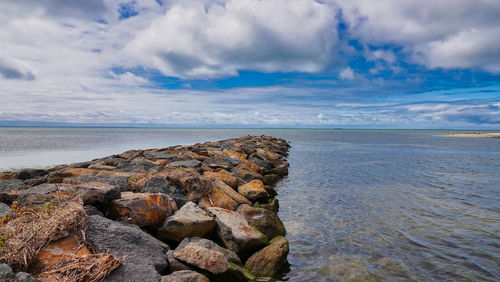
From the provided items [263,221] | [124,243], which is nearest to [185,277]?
[124,243]

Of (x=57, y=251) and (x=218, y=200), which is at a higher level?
(x=57, y=251)

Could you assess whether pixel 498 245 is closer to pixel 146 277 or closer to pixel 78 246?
pixel 146 277

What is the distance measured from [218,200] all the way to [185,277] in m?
4.54

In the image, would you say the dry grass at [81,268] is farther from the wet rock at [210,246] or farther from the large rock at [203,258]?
the wet rock at [210,246]

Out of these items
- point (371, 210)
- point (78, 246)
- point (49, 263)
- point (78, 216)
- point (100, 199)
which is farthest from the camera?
point (371, 210)

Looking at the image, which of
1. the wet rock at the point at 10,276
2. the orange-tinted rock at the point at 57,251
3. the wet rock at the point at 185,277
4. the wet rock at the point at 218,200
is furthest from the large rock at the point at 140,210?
the wet rock at the point at 10,276

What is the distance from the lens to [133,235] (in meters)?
5.36

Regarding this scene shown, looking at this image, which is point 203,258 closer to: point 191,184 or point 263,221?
point 263,221

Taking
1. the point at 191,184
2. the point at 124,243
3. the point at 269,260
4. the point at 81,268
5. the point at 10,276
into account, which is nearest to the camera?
the point at 10,276

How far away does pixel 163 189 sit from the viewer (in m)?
8.53

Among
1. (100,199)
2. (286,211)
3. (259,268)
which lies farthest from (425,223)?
(100,199)

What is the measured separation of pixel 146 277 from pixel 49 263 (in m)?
1.31

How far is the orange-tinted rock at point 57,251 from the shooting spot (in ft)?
13.6

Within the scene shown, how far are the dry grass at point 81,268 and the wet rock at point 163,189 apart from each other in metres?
3.93
